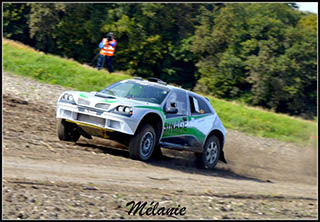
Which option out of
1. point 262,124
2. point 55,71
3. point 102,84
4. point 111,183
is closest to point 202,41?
point 262,124

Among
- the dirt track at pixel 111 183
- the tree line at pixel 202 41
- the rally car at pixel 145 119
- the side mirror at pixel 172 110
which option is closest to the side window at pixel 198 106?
the rally car at pixel 145 119

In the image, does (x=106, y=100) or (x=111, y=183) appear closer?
(x=111, y=183)

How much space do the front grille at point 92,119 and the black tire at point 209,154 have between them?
2992 mm

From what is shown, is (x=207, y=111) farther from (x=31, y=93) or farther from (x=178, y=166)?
(x=31, y=93)

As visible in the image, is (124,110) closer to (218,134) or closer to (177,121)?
(177,121)

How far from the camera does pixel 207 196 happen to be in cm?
759

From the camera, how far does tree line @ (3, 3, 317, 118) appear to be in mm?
42031

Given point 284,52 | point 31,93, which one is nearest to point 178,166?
point 31,93

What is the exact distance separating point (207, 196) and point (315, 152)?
31.4 ft

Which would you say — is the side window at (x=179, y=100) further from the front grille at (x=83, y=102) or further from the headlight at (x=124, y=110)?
the front grille at (x=83, y=102)

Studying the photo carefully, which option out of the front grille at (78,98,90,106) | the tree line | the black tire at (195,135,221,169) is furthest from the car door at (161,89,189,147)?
the tree line

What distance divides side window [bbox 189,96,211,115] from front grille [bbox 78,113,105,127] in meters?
2.59

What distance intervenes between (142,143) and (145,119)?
0.49m

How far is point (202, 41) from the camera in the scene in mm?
45188
